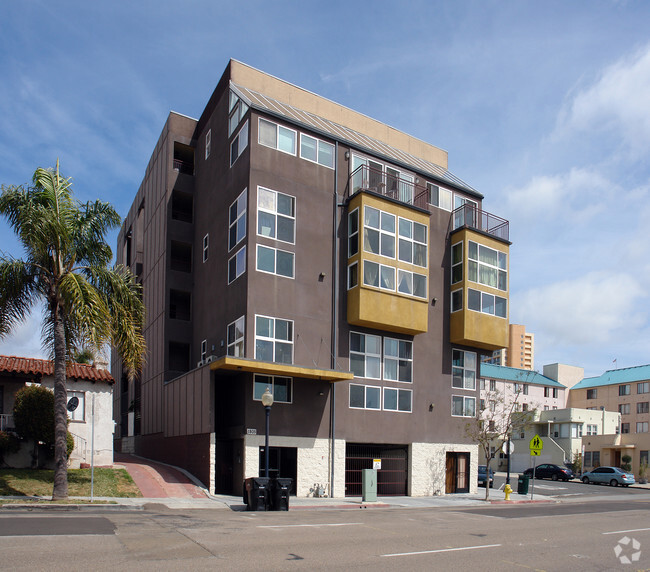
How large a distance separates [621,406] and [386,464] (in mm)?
56693

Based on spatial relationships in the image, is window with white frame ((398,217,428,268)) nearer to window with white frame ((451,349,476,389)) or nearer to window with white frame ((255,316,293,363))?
window with white frame ((451,349,476,389))

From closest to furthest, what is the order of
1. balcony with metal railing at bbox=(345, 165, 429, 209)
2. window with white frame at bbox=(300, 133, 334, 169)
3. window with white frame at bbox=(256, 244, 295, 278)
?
window with white frame at bbox=(256, 244, 295, 278) < window with white frame at bbox=(300, 133, 334, 169) < balcony with metal railing at bbox=(345, 165, 429, 209)

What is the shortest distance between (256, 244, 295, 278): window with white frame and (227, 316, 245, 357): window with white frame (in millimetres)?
2367

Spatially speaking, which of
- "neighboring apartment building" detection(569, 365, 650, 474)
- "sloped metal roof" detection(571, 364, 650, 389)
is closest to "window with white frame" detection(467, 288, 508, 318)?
"neighboring apartment building" detection(569, 365, 650, 474)

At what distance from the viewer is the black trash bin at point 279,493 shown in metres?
20.2

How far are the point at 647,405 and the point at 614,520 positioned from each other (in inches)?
2417

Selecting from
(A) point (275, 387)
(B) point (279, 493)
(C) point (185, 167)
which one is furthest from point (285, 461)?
(C) point (185, 167)

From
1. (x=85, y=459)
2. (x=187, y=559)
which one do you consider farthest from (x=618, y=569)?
(x=85, y=459)

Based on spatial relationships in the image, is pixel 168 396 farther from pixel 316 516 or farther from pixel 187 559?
pixel 187 559

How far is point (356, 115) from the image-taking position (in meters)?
38.8

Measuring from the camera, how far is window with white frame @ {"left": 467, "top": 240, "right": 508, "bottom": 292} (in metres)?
33.3

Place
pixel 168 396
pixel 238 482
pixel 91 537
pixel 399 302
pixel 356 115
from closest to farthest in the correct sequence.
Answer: pixel 91 537
pixel 238 482
pixel 399 302
pixel 168 396
pixel 356 115

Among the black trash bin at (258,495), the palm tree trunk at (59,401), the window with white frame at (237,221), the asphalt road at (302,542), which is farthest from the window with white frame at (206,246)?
the asphalt road at (302,542)

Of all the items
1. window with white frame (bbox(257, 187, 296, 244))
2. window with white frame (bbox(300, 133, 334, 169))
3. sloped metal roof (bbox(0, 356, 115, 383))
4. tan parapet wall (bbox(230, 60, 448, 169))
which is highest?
tan parapet wall (bbox(230, 60, 448, 169))
